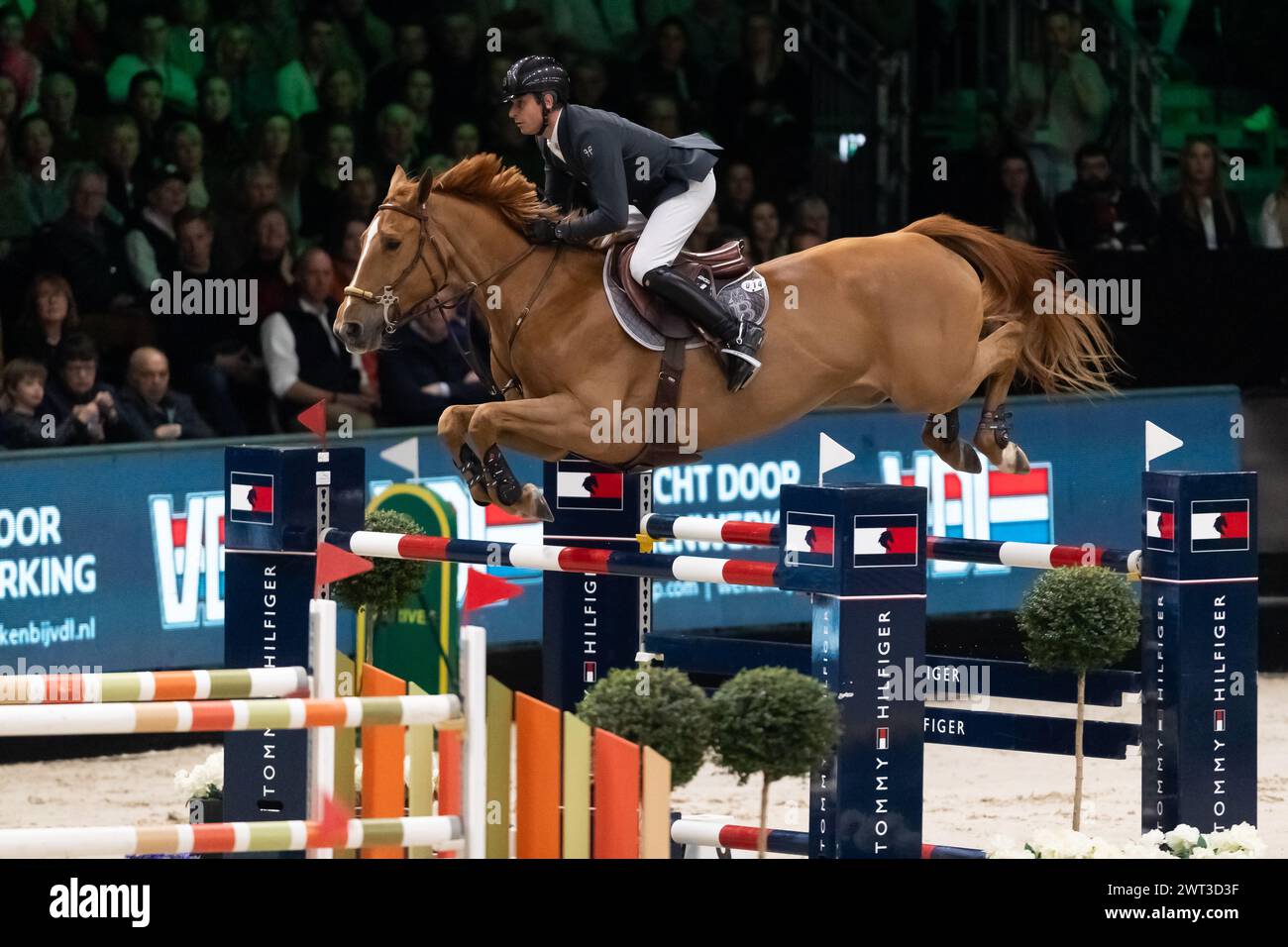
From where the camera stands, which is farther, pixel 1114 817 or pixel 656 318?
pixel 1114 817

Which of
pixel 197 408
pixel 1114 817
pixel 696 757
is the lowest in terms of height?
pixel 1114 817

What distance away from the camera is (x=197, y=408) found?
32.3ft

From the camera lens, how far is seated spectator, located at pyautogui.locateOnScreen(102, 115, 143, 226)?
1002 centimetres

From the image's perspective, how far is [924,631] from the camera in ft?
17.5

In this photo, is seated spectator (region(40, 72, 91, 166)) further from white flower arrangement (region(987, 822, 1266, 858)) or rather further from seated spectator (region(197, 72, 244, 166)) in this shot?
white flower arrangement (region(987, 822, 1266, 858))

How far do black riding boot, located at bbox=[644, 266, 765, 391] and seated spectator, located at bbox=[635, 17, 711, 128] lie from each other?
5649 mm

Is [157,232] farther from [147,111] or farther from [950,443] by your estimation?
[950,443]

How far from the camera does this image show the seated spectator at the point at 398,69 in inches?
436

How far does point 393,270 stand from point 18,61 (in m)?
4.81

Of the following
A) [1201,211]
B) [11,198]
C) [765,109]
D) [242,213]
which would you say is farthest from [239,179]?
[1201,211]

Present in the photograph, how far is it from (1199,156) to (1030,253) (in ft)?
19.7

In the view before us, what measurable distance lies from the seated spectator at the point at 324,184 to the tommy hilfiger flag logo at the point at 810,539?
568 centimetres
